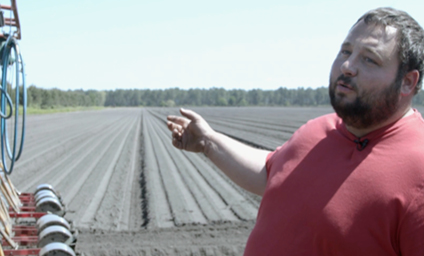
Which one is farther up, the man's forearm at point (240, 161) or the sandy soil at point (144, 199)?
the man's forearm at point (240, 161)

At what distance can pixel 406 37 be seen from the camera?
1.50m

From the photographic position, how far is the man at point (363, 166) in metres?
1.39

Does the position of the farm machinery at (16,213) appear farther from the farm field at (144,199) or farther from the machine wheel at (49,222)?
the farm field at (144,199)

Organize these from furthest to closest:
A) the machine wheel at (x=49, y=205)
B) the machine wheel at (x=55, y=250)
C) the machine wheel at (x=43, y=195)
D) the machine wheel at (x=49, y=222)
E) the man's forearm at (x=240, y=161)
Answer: the machine wheel at (x=43, y=195), the machine wheel at (x=49, y=205), the machine wheel at (x=49, y=222), the machine wheel at (x=55, y=250), the man's forearm at (x=240, y=161)

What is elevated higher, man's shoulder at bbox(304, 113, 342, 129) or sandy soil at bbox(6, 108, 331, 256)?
man's shoulder at bbox(304, 113, 342, 129)

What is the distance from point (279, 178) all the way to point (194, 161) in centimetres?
1205

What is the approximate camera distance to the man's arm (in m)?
2.09

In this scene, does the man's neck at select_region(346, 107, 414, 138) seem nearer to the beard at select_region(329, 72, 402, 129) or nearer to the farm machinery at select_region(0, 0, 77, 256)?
the beard at select_region(329, 72, 402, 129)

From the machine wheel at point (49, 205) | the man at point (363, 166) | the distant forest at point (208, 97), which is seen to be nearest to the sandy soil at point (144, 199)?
the machine wheel at point (49, 205)

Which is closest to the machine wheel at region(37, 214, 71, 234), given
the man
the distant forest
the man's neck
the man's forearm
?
the man's forearm

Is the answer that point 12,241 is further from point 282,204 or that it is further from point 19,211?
point 282,204

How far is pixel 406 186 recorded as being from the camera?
1.37 meters

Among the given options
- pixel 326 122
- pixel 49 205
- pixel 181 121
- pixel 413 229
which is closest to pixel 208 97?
pixel 49 205

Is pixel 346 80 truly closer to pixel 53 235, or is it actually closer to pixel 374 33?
pixel 374 33
